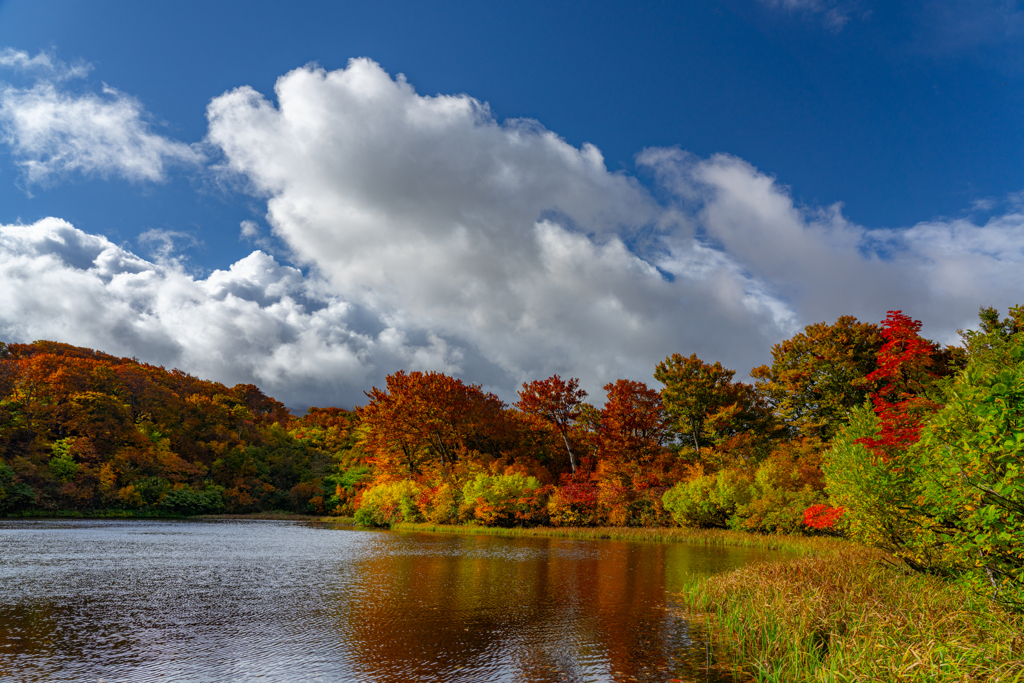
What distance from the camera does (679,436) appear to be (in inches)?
1987

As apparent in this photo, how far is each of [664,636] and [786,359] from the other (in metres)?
39.9

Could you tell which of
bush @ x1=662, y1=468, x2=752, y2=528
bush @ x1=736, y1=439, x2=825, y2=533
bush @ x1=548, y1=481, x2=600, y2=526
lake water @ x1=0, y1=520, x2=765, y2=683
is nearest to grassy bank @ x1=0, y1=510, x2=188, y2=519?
lake water @ x1=0, y1=520, x2=765, y2=683

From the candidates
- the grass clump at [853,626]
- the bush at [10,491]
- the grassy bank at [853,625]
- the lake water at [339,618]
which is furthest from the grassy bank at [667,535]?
the bush at [10,491]

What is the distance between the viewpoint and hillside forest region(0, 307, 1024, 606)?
121ft

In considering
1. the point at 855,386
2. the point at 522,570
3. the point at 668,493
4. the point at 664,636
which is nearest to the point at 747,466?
the point at 668,493

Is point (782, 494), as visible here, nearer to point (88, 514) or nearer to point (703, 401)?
point (703, 401)

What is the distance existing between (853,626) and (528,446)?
47228 millimetres

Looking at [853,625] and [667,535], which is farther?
[667,535]

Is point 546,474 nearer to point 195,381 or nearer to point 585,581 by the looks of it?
point 585,581

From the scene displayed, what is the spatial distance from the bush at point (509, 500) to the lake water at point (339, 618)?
20746mm

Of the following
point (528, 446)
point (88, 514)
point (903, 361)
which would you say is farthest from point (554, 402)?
point (88, 514)

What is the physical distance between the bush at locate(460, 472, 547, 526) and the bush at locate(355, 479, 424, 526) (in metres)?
7.21

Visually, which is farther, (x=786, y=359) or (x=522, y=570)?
(x=786, y=359)

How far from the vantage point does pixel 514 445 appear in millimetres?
55531
